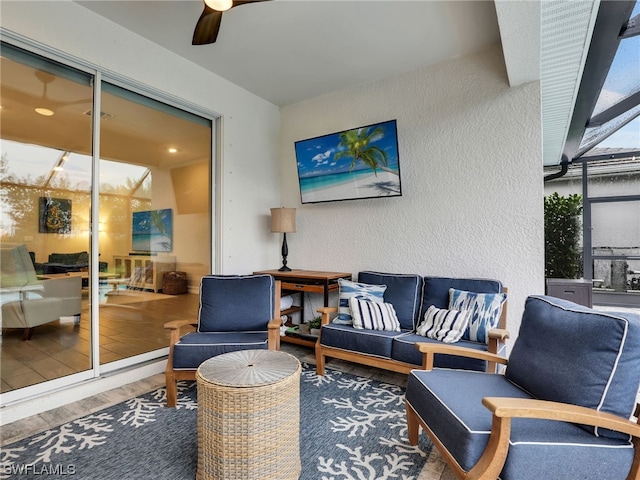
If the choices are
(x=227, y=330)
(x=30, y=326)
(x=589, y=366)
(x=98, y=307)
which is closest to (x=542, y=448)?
(x=589, y=366)

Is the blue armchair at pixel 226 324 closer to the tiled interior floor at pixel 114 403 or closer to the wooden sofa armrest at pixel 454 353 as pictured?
the tiled interior floor at pixel 114 403

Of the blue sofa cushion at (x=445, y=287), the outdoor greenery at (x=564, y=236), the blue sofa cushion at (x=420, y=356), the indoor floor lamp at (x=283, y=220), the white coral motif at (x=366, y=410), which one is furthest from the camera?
the outdoor greenery at (x=564, y=236)

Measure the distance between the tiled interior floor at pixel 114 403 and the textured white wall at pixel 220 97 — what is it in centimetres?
139

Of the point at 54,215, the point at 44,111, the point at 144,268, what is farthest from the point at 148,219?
the point at 44,111

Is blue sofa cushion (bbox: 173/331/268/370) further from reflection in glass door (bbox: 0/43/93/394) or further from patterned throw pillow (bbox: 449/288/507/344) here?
patterned throw pillow (bbox: 449/288/507/344)

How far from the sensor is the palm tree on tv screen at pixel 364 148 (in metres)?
3.39

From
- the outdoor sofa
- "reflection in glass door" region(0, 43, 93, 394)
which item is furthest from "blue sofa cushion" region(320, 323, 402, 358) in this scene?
"reflection in glass door" region(0, 43, 93, 394)

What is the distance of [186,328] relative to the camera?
3.44m

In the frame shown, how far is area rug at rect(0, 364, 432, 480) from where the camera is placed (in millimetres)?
1663

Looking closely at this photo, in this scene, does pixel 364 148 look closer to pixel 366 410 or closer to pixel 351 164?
pixel 351 164

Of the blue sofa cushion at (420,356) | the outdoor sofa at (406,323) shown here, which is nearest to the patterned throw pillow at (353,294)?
the outdoor sofa at (406,323)

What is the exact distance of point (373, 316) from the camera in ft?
9.27

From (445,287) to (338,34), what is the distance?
7.80 feet

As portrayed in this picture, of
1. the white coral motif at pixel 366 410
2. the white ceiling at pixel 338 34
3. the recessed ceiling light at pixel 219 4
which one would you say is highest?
the white ceiling at pixel 338 34
